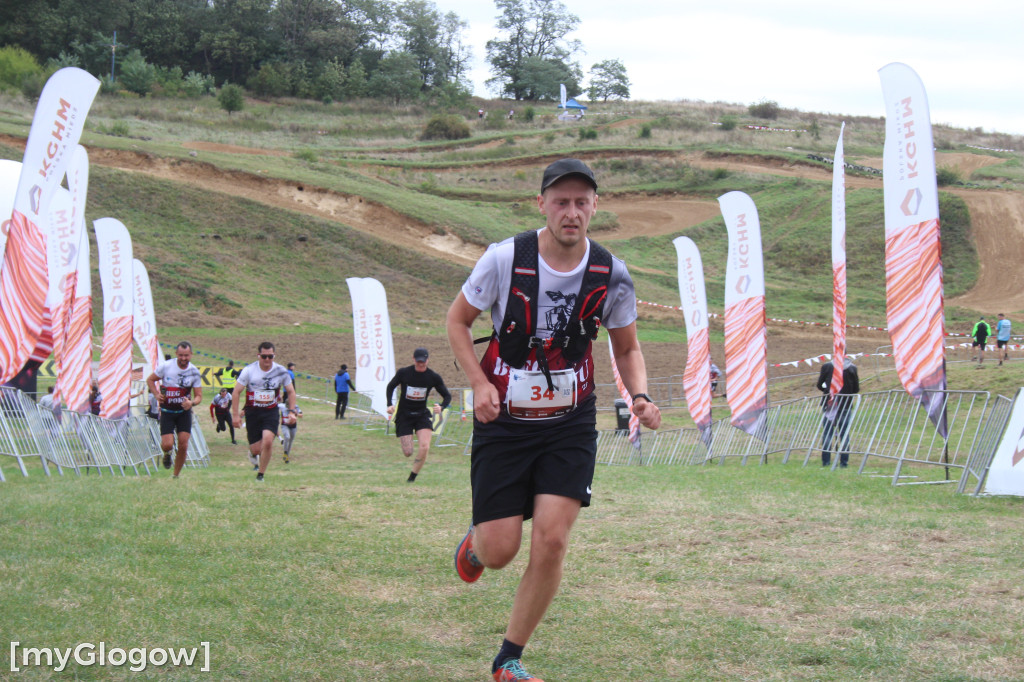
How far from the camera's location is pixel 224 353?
103ft

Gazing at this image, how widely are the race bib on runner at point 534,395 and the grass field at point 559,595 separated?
3.88 feet

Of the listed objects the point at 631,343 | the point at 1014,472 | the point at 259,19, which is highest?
the point at 259,19

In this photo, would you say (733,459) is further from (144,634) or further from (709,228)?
(709,228)

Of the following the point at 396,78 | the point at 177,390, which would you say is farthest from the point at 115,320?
the point at 396,78

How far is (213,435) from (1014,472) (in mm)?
18131

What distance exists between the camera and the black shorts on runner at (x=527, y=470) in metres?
4.11

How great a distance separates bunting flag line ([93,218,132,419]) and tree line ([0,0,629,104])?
65795 mm

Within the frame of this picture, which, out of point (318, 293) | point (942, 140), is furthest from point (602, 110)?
point (318, 293)

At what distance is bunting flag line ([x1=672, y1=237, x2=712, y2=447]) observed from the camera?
15.8m

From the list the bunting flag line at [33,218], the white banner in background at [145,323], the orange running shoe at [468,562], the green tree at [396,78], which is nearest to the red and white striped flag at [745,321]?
the bunting flag line at [33,218]

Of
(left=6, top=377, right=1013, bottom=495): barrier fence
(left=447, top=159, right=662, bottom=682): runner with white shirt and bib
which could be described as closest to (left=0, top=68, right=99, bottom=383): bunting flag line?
(left=6, top=377, right=1013, bottom=495): barrier fence

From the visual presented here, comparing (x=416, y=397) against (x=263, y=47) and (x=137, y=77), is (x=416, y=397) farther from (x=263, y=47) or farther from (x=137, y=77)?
(x=263, y=47)

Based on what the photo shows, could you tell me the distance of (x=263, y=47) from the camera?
95.9 meters

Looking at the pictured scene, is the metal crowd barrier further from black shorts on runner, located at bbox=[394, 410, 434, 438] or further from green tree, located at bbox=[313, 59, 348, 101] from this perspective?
green tree, located at bbox=[313, 59, 348, 101]
